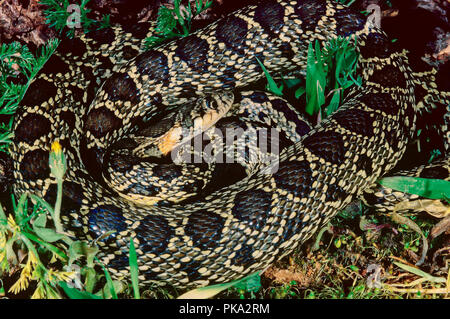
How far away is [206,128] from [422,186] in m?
2.43

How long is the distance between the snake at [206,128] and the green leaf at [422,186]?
172 mm

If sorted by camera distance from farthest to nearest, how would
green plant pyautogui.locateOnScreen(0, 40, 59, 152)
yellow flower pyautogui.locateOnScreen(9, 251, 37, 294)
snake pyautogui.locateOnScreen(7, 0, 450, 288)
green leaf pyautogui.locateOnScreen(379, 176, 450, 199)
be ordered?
green plant pyautogui.locateOnScreen(0, 40, 59, 152) < green leaf pyautogui.locateOnScreen(379, 176, 450, 199) < snake pyautogui.locateOnScreen(7, 0, 450, 288) < yellow flower pyautogui.locateOnScreen(9, 251, 37, 294)

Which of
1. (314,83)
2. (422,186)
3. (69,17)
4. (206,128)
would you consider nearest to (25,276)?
(206,128)

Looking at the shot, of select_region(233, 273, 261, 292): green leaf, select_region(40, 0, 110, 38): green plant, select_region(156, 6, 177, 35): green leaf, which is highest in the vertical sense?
select_region(40, 0, 110, 38): green plant

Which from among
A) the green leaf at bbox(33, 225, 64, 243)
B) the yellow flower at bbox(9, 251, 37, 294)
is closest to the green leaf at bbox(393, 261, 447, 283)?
the green leaf at bbox(33, 225, 64, 243)

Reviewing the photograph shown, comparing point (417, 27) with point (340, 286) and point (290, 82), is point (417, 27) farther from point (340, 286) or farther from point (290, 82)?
point (340, 286)

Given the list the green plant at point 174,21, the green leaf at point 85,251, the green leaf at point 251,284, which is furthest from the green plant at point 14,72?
the green leaf at point 251,284

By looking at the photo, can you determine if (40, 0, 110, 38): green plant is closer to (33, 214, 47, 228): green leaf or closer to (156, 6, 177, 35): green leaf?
(156, 6, 177, 35): green leaf

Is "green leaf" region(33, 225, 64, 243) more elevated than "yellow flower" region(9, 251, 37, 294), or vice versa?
"green leaf" region(33, 225, 64, 243)

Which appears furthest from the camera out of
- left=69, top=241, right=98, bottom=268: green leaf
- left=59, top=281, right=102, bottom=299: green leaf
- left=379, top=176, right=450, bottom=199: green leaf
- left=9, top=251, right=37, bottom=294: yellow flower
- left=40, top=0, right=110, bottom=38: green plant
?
left=40, top=0, right=110, bottom=38: green plant

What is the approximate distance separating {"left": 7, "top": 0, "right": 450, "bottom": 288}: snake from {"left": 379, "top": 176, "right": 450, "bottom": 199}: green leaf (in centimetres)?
17

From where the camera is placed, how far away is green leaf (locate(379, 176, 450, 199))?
3762 mm

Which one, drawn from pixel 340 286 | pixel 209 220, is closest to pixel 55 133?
pixel 209 220
